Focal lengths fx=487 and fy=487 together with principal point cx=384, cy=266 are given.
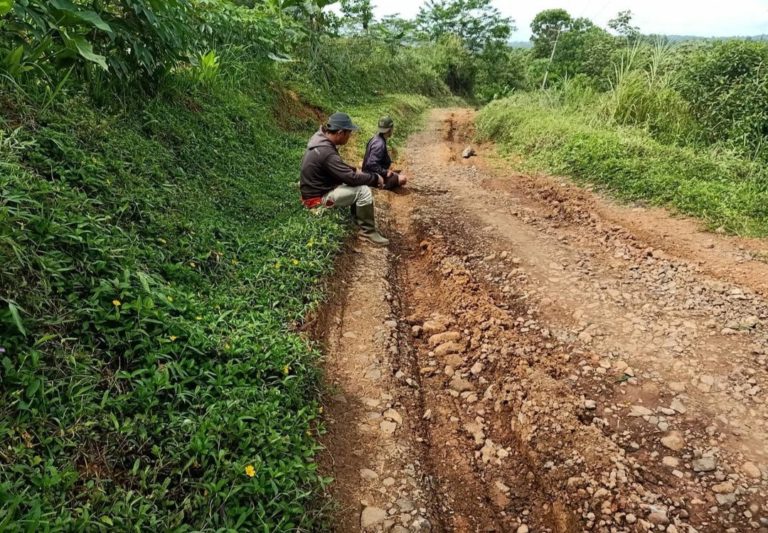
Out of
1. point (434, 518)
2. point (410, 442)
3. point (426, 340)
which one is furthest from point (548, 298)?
point (434, 518)

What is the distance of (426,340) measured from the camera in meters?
3.73

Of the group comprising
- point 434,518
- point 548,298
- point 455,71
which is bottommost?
point 434,518

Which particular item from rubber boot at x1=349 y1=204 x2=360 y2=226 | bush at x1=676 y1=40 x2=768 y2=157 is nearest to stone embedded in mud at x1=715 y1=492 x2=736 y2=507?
rubber boot at x1=349 y1=204 x2=360 y2=226

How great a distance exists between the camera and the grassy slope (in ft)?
6.06

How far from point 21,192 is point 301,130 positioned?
20.4 ft

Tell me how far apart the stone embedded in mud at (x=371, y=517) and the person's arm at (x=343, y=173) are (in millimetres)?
3292

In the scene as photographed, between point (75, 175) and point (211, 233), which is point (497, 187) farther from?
point (75, 175)

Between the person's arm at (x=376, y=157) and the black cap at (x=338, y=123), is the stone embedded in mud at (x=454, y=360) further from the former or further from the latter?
the person's arm at (x=376, y=157)

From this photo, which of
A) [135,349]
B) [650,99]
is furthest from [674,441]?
[650,99]

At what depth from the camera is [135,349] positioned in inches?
93.0

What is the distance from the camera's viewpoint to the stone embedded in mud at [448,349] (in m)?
3.55

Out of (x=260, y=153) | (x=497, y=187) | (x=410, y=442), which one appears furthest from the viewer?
(x=497, y=187)

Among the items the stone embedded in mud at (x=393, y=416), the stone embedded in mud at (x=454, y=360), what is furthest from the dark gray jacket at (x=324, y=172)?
the stone embedded in mud at (x=393, y=416)

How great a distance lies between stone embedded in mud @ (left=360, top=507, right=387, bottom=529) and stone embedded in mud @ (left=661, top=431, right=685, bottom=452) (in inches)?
63.7
